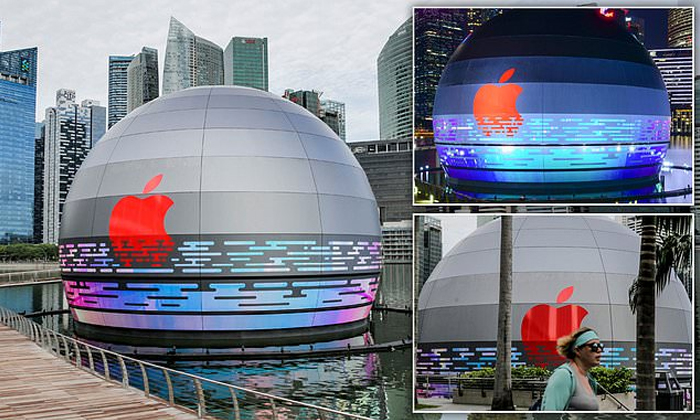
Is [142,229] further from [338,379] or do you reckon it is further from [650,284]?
[650,284]

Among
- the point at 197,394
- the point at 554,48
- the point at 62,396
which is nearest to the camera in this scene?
the point at 554,48

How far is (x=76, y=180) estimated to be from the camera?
25.3 m

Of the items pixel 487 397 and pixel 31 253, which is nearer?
pixel 487 397

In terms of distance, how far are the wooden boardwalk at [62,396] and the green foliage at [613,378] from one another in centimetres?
648

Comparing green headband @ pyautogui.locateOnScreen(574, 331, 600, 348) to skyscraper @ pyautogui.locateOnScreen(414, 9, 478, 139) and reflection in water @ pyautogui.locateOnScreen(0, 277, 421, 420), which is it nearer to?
skyscraper @ pyautogui.locateOnScreen(414, 9, 478, 139)

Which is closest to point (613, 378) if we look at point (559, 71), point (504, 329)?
point (504, 329)

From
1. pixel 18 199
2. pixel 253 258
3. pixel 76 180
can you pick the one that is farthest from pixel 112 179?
pixel 18 199

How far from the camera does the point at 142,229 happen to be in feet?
72.8

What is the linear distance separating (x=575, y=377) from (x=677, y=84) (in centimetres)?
290

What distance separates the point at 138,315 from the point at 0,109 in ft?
634

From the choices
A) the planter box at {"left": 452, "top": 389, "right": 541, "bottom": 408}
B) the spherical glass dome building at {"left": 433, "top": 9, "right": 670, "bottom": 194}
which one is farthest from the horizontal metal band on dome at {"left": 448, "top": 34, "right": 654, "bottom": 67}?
the planter box at {"left": 452, "top": 389, "right": 541, "bottom": 408}

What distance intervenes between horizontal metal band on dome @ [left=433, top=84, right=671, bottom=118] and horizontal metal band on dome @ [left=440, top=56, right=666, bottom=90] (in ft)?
0.17

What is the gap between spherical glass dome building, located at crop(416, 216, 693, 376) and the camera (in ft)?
24.8

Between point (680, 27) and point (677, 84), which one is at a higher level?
point (680, 27)
